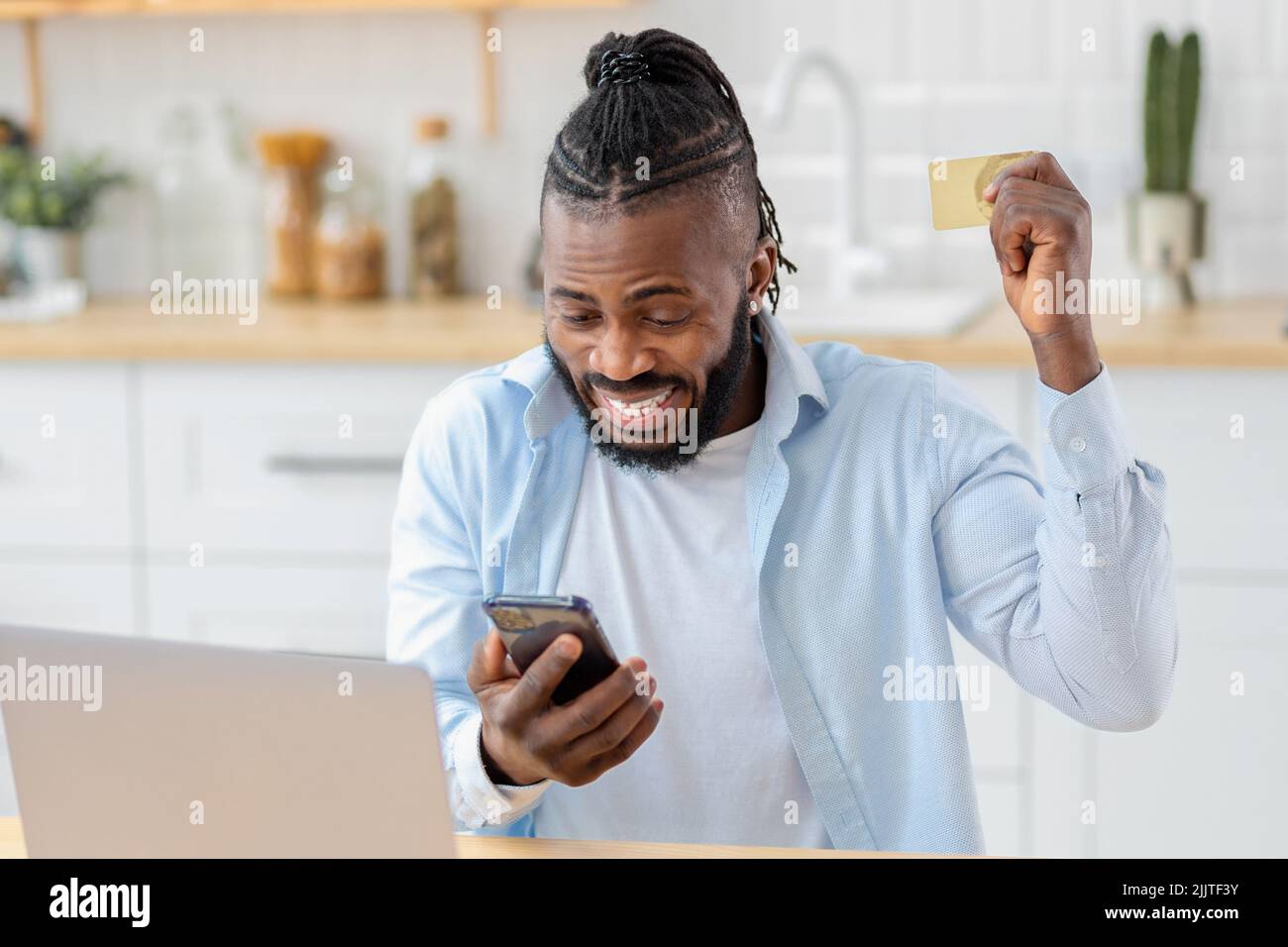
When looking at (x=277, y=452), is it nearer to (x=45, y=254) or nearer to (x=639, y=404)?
(x=45, y=254)

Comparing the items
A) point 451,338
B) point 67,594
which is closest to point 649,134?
point 451,338

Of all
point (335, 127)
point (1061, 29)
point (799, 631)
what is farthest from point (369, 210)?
point (799, 631)

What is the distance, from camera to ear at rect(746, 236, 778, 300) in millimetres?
1306

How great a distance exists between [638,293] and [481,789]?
0.38 m

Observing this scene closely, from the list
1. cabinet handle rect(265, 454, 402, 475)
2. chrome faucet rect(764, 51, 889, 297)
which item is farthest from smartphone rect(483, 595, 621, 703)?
chrome faucet rect(764, 51, 889, 297)

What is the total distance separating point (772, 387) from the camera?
132cm

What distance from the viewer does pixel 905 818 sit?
1264mm

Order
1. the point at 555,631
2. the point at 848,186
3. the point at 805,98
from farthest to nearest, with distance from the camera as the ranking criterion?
1. the point at 805,98
2. the point at 848,186
3. the point at 555,631

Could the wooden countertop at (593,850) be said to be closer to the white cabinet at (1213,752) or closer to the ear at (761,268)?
the ear at (761,268)

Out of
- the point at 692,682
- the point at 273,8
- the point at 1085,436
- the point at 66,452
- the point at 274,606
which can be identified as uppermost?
the point at 273,8

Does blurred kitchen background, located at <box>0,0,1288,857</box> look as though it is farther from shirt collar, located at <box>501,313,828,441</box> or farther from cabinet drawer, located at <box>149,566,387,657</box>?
shirt collar, located at <box>501,313,828,441</box>

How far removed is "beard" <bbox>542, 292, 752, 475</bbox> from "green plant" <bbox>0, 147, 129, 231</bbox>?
1759mm

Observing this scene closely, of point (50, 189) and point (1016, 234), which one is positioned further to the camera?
point (50, 189)
